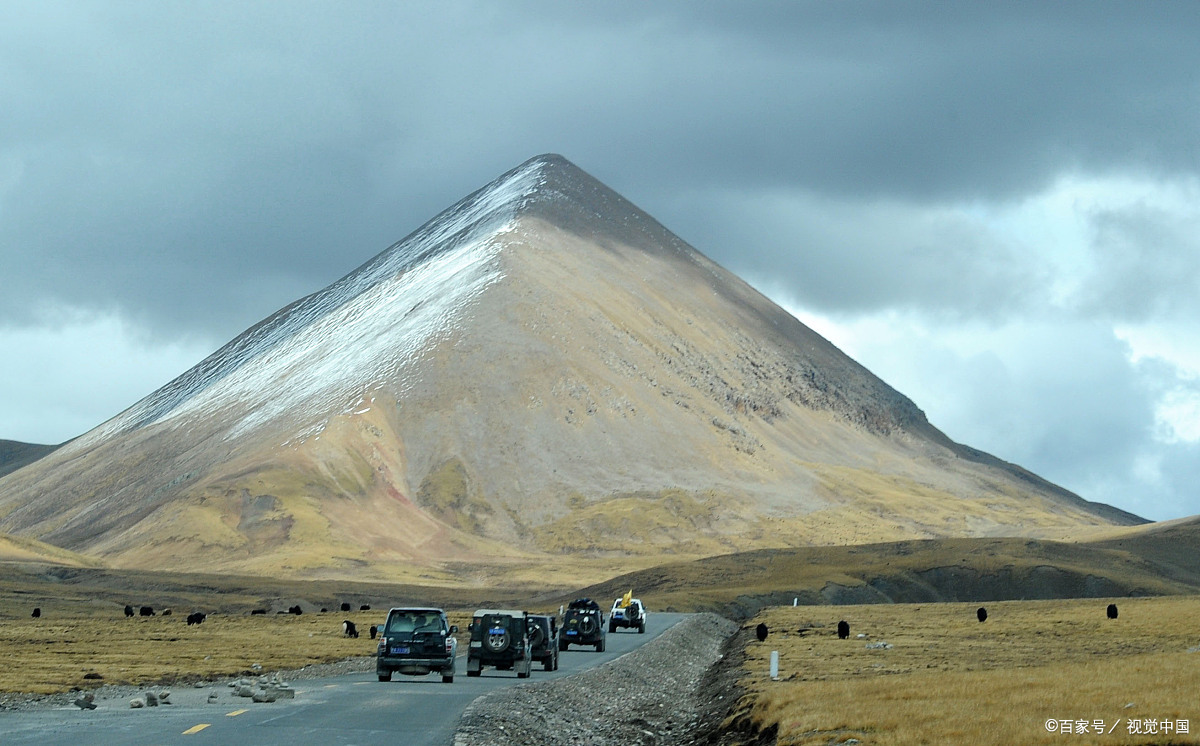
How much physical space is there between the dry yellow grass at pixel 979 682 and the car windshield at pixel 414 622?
10.1 meters

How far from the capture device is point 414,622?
43062 millimetres

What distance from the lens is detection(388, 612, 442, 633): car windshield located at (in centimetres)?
4275

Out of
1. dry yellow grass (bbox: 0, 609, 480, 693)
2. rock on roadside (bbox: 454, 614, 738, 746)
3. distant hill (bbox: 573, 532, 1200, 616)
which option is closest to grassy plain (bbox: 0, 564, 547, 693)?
dry yellow grass (bbox: 0, 609, 480, 693)

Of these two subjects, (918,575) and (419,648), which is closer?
(419,648)

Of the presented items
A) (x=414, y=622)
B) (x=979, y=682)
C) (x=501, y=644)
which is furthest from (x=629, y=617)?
(x=979, y=682)

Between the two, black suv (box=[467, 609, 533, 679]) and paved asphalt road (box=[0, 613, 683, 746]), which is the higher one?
black suv (box=[467, 609, 533, 679])

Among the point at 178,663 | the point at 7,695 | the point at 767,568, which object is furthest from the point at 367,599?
the point at 7,695

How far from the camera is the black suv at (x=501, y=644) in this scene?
4556 centimetres

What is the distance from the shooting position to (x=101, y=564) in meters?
182

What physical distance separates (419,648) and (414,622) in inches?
39.9

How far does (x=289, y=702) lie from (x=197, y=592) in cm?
11801

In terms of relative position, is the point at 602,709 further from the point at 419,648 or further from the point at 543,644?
the point at 543,644

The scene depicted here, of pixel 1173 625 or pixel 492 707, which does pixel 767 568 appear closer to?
pixel 1173 625

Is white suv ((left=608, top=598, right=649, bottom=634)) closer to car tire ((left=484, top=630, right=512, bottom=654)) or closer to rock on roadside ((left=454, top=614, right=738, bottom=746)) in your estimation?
rock on roadside ((left=454, top=614, right=738, bottom=746))
